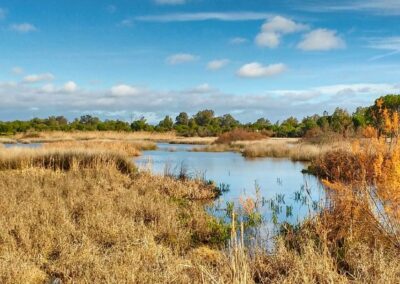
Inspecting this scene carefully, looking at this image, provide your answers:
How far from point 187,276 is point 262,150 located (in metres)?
29.2

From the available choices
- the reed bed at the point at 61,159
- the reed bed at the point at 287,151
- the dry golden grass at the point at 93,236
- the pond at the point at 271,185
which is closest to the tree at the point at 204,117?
the reed bed at the point at 287,151

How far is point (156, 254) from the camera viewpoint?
7000mm

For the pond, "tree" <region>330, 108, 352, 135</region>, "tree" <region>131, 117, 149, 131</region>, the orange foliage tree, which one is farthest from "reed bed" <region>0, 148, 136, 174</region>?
"tree" <region>131, 117, 149, 131</region>

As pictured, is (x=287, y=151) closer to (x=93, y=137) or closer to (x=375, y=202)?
(x=93, y=137)

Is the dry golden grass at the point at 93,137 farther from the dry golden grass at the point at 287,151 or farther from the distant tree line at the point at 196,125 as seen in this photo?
the dry golden grass at the point at 287,151

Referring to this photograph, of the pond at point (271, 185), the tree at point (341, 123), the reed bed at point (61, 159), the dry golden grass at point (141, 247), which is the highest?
the tree at point (341, 123)

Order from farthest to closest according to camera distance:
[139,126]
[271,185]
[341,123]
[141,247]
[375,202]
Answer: [139,126] → [341,123] → [271,185] → [141,247] → [375,202]

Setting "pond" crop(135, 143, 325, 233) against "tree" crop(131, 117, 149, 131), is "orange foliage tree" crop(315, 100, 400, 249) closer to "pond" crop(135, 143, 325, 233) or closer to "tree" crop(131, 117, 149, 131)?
"pond" crop(135, 143, 325, 233)

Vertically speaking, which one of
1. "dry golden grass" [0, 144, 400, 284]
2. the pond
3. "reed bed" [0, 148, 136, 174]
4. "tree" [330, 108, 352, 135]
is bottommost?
the pond

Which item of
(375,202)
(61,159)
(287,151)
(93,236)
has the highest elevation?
(375,202)

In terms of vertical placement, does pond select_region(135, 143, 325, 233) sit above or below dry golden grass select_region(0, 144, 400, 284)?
below

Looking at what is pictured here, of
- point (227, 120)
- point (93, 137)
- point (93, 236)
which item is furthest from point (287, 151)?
point (227, 120)

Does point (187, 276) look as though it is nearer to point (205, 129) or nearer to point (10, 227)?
point (10, 227)

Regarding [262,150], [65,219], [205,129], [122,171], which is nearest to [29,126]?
[205,129]
